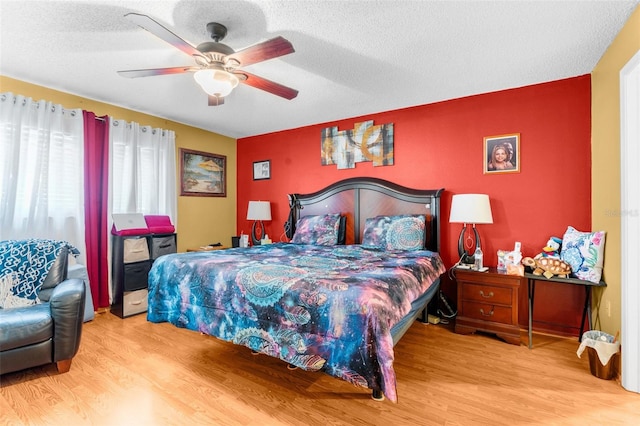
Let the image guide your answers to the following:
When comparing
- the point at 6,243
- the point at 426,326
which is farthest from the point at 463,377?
the point at 6,243

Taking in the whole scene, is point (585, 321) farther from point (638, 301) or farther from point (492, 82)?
point (492, 82)

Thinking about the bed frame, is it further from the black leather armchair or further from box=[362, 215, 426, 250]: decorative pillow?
the black leather armchair

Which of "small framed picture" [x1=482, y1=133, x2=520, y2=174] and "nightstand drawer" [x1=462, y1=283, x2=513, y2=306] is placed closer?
"nightstand drawer" [x1=462, y1=283, x2=513, y2=306]

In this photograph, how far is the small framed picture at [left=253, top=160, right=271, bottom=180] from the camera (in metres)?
4.98

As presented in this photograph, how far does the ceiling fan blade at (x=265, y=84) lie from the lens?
2229 millimetres

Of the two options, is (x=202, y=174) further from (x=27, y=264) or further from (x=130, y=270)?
(x=27, y=264)

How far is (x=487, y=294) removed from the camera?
2844 millimetres

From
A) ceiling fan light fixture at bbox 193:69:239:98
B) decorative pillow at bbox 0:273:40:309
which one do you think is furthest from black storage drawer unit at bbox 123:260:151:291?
ceiling fan light fixture at bbox 193:69:239:98

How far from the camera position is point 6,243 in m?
2.54

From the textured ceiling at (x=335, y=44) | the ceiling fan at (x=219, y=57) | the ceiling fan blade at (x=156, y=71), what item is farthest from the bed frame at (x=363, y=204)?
the ceiling fan blade at (x=156, y=71)

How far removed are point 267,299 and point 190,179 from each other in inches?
130

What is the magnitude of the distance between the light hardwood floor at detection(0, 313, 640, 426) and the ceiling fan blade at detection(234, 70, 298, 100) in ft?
7.05

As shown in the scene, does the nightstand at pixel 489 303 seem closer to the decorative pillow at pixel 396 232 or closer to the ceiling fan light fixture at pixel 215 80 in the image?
the decorative pillow at pixel 396 232

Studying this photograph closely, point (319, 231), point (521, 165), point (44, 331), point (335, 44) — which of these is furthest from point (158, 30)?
point (521, 165)
